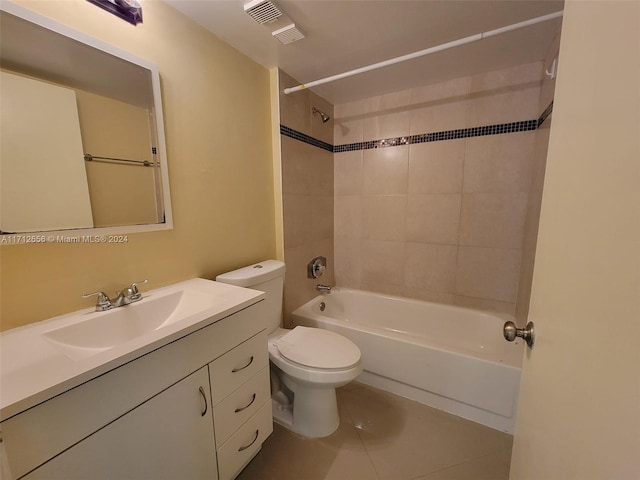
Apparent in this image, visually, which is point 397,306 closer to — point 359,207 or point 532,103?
point 359,207

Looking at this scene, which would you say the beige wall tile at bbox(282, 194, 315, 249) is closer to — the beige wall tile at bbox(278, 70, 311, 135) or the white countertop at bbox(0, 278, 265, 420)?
the beige wall tile at bbox(278, 70, 311, 135)

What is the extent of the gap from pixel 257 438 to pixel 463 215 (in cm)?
191

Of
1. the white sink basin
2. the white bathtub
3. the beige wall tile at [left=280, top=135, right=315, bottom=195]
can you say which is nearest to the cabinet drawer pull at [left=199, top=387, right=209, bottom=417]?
the white sink basin

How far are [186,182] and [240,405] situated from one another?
1.03m

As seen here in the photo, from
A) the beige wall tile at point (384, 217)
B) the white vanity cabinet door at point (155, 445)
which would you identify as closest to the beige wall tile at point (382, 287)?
the beige wall tile at point (384, 217)

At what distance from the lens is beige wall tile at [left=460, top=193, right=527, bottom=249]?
1.82 meters

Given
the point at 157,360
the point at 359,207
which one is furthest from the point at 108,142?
the point at 359,207

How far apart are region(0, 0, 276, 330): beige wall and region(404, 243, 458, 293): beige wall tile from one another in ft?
3.82

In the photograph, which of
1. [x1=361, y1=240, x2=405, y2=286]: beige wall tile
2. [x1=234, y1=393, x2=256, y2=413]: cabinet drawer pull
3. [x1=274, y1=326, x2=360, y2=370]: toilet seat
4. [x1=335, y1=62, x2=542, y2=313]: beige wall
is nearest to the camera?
[x1=234, y1=393, x2=256, y2=413]: cabinet drawer pull

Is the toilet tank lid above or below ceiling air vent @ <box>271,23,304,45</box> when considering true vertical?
below

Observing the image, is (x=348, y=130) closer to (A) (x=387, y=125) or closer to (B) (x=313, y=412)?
(A) (x=387, y=125)

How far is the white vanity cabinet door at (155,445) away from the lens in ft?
2.04

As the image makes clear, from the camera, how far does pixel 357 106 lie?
2.27 meters

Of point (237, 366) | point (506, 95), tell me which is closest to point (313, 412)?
point (237, 366)
